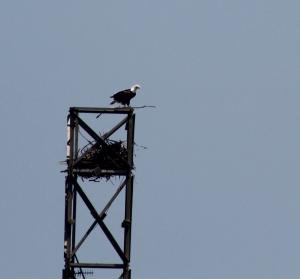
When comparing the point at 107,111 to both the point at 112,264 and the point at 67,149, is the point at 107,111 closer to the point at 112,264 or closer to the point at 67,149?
the point at 67,149

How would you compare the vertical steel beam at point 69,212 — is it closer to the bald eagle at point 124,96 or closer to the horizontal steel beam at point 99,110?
the horizontal steel beam at point 99,110

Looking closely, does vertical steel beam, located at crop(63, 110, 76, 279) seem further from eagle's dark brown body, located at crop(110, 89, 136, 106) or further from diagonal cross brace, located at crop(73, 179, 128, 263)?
eagle's dark brown body, located at crop(110, 89, 136, 106)

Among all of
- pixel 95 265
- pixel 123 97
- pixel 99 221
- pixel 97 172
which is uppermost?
pixel 123 97

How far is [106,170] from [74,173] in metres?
0.87

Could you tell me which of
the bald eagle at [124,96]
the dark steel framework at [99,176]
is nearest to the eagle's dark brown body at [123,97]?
the bald eagle at [124,96]

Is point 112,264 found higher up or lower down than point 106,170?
lower down

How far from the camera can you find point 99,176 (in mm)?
27766

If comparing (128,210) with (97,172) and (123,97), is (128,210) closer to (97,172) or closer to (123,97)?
(97,172)

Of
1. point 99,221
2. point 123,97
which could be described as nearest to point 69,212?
point 99,221

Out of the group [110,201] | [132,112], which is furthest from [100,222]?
[132,112]

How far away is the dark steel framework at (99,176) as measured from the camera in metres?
26.8

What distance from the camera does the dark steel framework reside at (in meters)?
26.8

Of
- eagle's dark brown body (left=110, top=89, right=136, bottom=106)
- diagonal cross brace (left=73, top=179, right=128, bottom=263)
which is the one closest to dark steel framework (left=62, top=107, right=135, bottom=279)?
diagonal cross brace (left=73, top=179, right=128, bottom=263)

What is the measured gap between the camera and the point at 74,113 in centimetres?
2738
